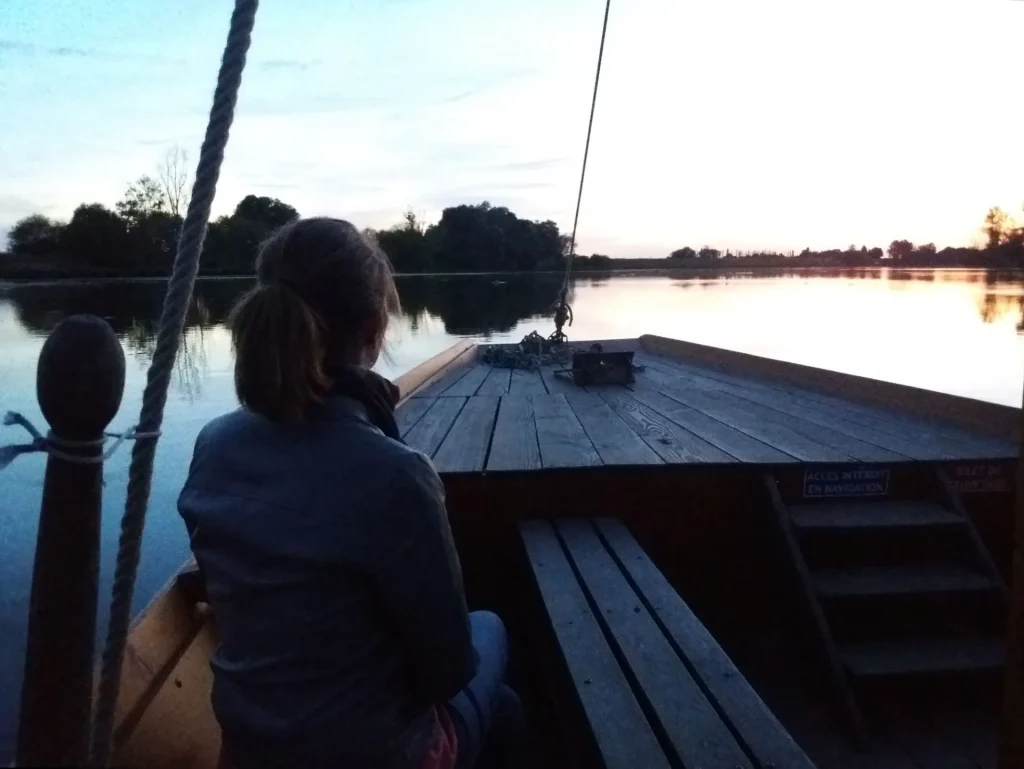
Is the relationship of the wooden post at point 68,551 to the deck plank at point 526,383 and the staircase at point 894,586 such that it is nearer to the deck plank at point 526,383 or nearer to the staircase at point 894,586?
the staircase at point 894,586

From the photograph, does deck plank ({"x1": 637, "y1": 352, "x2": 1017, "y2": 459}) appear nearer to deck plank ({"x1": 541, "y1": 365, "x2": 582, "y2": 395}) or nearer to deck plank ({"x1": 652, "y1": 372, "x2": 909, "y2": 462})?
deck plank ({"x1": 652, "y1": 372, "x2": 909, "y2": 462})

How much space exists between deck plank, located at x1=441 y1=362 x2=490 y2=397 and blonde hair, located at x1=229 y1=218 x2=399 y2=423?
11.5ft

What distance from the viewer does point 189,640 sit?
2.15 meters

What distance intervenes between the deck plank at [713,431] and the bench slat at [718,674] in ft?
2.30

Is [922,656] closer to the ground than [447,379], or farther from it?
closer to the ground

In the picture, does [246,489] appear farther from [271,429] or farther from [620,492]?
[620,492]

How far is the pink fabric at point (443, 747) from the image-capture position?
129cm

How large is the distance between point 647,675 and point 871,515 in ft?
4.42

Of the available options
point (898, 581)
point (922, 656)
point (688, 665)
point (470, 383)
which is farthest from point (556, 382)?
point (688, 665)

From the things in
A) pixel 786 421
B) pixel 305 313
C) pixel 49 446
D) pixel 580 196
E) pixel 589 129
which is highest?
pixel 589 129

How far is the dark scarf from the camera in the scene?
4.02 ft

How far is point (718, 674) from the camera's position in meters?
1.75

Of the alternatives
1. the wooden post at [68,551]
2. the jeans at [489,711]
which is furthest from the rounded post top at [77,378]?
the jeans at [489,711]

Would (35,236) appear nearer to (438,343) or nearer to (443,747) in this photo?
(443,747)
